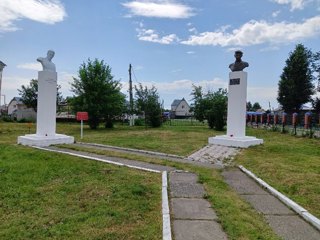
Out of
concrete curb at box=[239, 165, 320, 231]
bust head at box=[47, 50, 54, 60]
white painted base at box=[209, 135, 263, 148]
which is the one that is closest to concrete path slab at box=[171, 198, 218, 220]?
concrete curb at box=[239, 165, 320, 231]

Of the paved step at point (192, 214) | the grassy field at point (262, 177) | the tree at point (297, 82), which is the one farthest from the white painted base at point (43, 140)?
the tree at point (297, 82)

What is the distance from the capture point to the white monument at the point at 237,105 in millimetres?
14215

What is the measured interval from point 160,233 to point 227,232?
0.84 m

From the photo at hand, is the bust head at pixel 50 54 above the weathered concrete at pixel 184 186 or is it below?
above

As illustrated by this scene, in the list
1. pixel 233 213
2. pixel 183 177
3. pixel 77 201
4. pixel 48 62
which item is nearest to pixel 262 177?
pixel 183 177

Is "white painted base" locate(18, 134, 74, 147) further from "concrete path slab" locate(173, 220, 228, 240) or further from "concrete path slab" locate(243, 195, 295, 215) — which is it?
"concrete path slab" locate(173, 220, 228, 240)

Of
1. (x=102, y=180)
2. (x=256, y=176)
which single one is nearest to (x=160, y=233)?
(x=102, y=180)

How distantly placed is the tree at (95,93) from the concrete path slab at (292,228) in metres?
22.5

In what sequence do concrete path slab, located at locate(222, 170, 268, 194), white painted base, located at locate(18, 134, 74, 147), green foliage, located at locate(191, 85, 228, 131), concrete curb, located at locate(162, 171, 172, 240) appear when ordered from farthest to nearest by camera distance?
green foliage, located at locate(191, 85, 228, 131)
white painted base, located at locate(18, 134, 74, 147)
concrete path slab, located at locate(222, 170, 268, 194)
concrete curb, located at locate(162, 171, 172, 240)

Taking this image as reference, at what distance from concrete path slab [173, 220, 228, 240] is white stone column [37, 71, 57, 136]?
10.0 meters

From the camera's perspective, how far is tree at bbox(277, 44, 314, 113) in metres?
42.7

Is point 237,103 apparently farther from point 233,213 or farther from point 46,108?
point 233,213

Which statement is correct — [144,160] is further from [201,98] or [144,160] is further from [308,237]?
[201,98]

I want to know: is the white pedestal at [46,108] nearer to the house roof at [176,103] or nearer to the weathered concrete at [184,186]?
the weathered concrete at [184,186]
